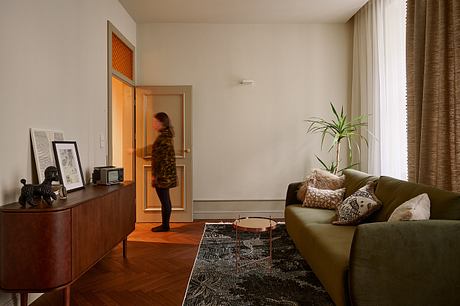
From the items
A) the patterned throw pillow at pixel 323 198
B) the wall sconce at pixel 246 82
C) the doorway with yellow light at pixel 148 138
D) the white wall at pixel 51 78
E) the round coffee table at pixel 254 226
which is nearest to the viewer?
the white wall at pixel 51 78

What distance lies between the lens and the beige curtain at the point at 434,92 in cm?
297

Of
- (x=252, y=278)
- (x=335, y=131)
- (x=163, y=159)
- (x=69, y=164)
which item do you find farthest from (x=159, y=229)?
(x=335, y=131)

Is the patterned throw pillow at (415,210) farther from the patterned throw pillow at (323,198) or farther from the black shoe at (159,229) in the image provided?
the black shoe at (159,229)

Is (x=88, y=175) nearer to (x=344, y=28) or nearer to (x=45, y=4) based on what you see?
(x=45, y=4)

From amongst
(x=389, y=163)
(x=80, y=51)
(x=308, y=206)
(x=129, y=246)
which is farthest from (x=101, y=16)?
(x=389, y=163)

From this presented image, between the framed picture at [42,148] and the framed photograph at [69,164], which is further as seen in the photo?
the framed photograph at [69,164]

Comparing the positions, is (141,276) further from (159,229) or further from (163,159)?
(163,159)

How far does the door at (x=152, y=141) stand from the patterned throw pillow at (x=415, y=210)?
3.47 m

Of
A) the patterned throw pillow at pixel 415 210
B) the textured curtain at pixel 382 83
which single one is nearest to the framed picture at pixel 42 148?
the patterned throw pillow at pixel 415 210

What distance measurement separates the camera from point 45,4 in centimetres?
285

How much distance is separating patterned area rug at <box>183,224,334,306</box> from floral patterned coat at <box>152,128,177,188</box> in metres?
1.06

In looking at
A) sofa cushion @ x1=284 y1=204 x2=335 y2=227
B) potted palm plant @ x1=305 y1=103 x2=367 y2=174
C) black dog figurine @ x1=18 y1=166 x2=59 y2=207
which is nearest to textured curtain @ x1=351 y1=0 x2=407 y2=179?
potted palm plant @ x1=305 y1=103 x2=367 y2=174

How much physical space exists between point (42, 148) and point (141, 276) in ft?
4.48

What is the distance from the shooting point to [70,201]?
2438 mm
